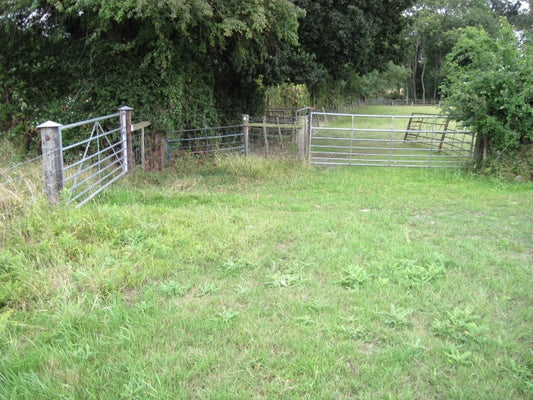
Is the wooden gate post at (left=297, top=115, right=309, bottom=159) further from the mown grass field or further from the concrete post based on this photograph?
the mown grass field

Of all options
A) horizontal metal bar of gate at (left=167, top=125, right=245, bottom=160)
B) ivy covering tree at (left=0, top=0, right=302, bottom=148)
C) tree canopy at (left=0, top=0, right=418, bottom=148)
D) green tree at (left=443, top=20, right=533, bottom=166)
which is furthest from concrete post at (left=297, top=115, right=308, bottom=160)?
green tree at (left=443, top=20, right=533, bottom=166)

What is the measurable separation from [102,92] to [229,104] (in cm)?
536

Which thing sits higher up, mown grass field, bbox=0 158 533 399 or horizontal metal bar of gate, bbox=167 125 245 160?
horizontal metal bar of gate, bbox=167 125 245 160

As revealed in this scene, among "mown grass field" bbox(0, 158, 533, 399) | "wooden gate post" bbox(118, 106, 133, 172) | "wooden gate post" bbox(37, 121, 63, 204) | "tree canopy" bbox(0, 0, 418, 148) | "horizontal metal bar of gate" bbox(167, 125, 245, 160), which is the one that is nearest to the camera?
"mown grass field" bbox(0, 158, 533, 399)

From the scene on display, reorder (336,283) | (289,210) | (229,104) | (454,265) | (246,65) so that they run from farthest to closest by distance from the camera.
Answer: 1. (229,104)
2. (246,65)
3. (289,210)
4. (454,265)
5. (336,283)

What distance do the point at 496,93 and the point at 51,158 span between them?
9645mm

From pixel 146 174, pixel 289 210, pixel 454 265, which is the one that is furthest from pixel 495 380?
pixel 146 174

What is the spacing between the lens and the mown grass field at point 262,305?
3127 millimetres

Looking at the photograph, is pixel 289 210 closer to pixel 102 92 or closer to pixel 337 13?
pixel 102 92

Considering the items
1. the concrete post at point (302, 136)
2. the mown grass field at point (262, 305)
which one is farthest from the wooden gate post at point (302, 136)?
the mown grass field at point (262, 305)

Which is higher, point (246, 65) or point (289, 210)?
point (246, 65)

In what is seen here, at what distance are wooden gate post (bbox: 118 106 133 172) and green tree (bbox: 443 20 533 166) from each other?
7778 mm

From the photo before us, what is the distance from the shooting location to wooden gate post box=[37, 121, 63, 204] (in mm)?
6227

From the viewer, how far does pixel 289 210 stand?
7.73 meters
